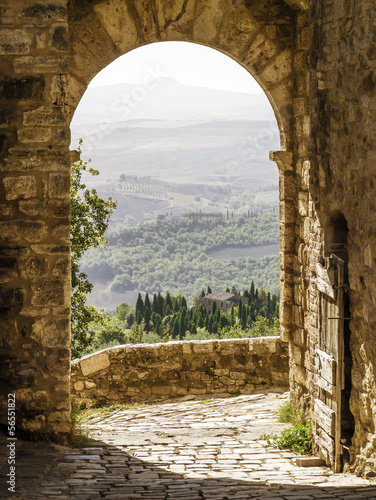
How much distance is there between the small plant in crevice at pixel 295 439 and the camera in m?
6.06

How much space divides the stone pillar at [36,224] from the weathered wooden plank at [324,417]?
2.10 meters

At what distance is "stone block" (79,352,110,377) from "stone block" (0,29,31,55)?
4425mm

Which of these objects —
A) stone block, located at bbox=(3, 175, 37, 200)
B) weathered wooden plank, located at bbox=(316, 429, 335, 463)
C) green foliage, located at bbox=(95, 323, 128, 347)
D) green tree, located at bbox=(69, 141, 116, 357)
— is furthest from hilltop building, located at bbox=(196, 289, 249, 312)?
stone block, located at bbox=(3, 175, 37, 200)

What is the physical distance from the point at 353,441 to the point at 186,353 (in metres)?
4.01

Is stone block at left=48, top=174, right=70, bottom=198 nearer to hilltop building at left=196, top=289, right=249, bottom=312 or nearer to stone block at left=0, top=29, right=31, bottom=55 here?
stone block at left=0, top=29, right=31, bottom=55

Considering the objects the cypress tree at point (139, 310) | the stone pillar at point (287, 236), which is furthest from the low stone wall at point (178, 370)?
the cypress tree at point (139, 310)

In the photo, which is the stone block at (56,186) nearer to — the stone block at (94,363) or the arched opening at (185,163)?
the stone block at (94,363)

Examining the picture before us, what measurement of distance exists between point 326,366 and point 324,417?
0.43 meters

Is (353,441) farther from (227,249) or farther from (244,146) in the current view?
(244,146)

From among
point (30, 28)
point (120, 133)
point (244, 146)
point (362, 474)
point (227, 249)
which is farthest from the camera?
point (120, 133)

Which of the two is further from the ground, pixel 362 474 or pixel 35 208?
pixel 35 208

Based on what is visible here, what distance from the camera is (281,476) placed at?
505 cm

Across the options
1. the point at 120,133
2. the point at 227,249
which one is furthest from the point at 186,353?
the point at 120,133

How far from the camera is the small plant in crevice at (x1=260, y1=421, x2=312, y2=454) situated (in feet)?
19.9
